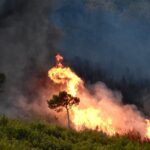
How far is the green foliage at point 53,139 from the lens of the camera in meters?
28.2

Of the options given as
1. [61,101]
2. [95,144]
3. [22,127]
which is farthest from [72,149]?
[61,101]

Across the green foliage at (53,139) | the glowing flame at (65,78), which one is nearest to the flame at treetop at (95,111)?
the glowing flame at (65,78)

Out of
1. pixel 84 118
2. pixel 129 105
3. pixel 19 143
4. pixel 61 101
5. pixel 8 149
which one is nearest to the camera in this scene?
pixel 8 149

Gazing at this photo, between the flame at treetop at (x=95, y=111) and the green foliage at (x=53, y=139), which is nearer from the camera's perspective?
the green foliage at (x=53, y=139)

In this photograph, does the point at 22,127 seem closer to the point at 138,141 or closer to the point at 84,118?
the point at 138,141

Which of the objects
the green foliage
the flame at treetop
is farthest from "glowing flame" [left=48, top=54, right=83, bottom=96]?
the green foliage

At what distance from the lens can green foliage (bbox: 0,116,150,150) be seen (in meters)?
28.2

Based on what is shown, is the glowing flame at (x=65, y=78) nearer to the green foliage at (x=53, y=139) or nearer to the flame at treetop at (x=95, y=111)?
the flame at treetop at (x=95, y=111)

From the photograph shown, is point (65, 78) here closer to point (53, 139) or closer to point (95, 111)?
point (95, 111)

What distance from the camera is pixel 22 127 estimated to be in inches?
1256

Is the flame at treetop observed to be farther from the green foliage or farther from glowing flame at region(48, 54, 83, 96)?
the green foliage

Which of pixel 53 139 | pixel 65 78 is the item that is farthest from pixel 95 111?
pixel 53 139

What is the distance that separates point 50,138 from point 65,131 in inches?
135

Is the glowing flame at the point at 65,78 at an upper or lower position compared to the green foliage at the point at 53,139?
upper
